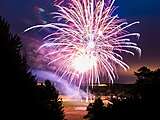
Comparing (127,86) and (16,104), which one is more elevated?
(127,86)

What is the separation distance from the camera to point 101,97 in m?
72.6

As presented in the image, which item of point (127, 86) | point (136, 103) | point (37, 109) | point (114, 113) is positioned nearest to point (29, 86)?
point (37, 109)

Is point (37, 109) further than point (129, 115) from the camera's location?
No

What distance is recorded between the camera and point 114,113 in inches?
1693

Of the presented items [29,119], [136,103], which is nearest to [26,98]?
[29,119]

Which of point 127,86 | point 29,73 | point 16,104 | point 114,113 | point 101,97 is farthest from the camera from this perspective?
point 101,97

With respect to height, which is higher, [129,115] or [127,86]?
[127,86]

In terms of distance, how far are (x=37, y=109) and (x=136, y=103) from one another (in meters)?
13.9

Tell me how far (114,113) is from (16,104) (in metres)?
21.5
